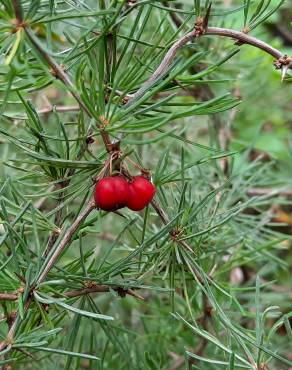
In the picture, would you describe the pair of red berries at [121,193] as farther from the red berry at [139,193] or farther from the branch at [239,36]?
the branch at [239,36]

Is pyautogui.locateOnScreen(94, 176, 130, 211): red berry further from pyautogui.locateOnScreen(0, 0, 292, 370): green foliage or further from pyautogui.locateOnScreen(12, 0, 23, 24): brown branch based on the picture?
pyautogui.locateOnScreen(12, 0, 23, 24): brown branch

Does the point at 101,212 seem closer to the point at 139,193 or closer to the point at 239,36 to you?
the point at 139,193

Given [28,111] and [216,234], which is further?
[216,234]

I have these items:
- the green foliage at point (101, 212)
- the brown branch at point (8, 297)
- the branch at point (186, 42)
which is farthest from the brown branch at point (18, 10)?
the brown branch at point (8, 297)

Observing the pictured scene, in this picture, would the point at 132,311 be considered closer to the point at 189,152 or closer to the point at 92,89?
the point at 189,152

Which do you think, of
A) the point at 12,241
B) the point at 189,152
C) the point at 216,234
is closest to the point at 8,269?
the point at 12,241

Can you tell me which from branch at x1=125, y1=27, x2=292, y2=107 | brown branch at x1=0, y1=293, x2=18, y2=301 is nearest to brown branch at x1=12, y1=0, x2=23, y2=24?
branch at x1=125, y1=27, x2=292, y2=107

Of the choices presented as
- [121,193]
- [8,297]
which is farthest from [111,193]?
[8,297]
